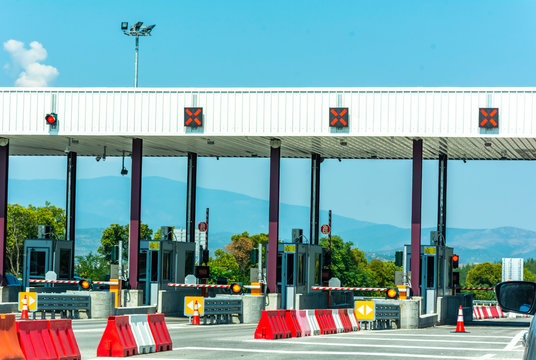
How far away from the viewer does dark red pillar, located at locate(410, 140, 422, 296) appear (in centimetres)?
3419

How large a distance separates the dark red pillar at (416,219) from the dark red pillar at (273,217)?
4.55 meters

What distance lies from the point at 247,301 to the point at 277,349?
47.3ft

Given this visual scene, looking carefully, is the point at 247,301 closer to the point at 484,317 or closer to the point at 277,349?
the point at 277,349

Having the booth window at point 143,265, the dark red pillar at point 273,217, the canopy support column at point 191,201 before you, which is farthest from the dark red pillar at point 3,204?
the dark red pillar at point 273,217

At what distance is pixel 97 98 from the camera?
1444 inches

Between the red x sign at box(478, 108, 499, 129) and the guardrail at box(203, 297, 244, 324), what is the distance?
9733mm

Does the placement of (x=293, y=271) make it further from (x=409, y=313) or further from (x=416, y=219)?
(x=409, y=313)

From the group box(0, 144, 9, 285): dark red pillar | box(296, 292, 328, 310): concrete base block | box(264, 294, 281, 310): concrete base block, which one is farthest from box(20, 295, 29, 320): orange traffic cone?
box(296, 292, 328, 310): concrete base block

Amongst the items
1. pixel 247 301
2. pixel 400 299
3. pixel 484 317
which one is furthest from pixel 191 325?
pixel 484 317

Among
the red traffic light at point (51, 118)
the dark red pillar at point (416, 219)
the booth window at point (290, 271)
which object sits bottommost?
the booth window at point (290, 271)

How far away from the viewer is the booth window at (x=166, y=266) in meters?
39.4

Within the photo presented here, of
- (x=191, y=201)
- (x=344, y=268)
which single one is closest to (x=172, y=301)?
(x=191, y=201)

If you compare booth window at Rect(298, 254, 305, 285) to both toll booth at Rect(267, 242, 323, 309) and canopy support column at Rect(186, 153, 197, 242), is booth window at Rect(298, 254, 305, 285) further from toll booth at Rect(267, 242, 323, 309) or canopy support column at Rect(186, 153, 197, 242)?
canopy support column at Rect(186, 153, 197, 242)

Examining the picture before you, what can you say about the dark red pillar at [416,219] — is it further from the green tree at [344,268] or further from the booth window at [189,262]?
the green tree at [344,268]
